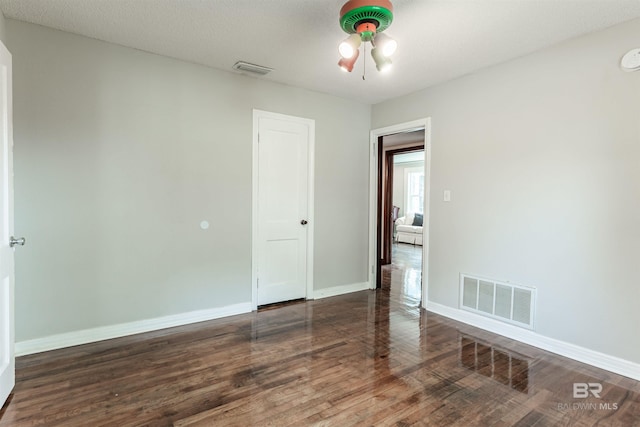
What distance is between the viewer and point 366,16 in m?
2.00

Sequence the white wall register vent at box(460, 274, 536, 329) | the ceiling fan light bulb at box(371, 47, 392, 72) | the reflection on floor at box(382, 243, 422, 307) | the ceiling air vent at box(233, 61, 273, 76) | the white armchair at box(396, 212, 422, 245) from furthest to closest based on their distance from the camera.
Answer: the white armchair at box(396, 212, 422, 245) < the reflection on floor at box(382, 243, 422, 307) < the ceiling air vent at box(233, 61, 273, 76) < the white wall register vent at box(460, 274, 536, 329) < the ceiling fan light bulb at box(371, 47, 392, 72)

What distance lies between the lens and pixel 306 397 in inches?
83.6

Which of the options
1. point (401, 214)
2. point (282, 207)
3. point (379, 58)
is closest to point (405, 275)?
point (282, 207)

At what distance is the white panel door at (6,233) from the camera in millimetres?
1938

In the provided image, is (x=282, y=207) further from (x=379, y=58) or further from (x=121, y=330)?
(x=379, y=58)

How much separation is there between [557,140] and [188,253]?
11.2 feet

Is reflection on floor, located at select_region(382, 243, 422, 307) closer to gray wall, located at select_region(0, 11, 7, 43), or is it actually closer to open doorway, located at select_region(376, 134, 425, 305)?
open doorway, located at select_region(376, 134, 425, 305)

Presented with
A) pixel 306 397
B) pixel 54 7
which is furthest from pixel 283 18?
pixel 306 397

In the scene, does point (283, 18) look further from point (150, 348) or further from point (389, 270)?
point (389, 270)

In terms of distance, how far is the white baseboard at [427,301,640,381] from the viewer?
245cm

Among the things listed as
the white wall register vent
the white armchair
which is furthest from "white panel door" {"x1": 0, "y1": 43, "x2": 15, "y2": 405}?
the white armchair

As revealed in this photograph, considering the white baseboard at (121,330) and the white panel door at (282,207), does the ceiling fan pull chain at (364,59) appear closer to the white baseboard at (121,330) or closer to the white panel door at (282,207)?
the white panel door at (282,207)

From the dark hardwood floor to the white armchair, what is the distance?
5609 mm

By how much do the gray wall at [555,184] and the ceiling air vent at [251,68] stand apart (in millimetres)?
1885
